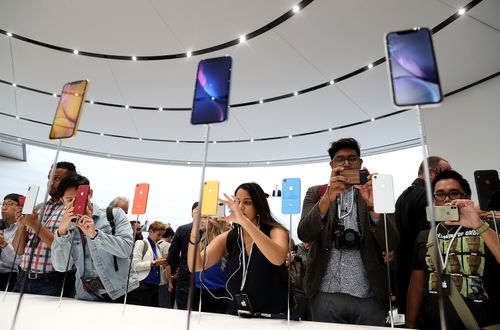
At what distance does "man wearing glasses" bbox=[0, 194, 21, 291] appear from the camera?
2543 mm

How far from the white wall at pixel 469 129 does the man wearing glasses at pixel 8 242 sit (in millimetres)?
5107

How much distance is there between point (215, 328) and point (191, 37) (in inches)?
142

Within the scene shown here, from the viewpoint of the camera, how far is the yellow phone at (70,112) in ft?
3.62

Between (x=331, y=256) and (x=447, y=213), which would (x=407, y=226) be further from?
(x=447, y=213)

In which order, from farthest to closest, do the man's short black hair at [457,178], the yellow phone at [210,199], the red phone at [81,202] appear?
the man's short black hair at [457,178] → the red phone at [81,202] → the yellow phone at [210,199]

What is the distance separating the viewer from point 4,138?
25.2 feet

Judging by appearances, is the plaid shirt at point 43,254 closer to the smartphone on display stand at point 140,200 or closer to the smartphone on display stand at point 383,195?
the smartphone on display stand at point 140,200

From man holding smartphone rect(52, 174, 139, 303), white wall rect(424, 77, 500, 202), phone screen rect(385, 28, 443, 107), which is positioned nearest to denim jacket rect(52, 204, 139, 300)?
man holding smartphone rect(52, 174, 139, 303)

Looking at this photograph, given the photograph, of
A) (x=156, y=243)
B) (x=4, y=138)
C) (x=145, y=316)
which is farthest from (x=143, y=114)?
(x=145, y=316)

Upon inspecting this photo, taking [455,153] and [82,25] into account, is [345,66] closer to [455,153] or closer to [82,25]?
[455,153]

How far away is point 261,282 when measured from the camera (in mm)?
1544

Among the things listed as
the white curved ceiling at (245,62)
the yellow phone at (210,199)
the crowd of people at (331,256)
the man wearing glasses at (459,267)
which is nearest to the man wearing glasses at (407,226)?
the crowd of people at (331,256)

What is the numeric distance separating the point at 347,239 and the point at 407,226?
861 mm

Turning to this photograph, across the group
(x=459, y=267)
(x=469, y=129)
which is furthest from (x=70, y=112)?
(x=469, y=129)
